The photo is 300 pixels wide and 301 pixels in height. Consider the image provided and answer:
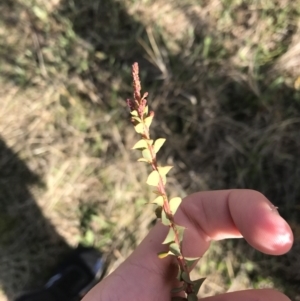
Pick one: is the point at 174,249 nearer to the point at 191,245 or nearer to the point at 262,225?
the point at 262,225

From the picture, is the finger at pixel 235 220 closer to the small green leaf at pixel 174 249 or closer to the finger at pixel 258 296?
the finger at pixel 258 296

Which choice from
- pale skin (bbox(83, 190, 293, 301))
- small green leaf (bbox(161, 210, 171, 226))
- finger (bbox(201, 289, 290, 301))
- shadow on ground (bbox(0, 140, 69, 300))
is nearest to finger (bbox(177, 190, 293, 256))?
pale skin (bbox(83, 190, 293, 301))

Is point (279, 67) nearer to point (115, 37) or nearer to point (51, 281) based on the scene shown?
point (115, 37)

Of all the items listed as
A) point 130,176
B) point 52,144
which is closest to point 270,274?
point 130,176

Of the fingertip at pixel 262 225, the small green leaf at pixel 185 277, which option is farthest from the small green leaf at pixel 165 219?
the fingertip at pixel 262 225

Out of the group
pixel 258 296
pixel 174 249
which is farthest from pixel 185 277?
pixel 258 296

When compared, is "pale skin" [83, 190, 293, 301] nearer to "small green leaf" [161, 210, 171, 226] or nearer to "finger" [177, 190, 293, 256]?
"finger" [177, 190, 293, 256]
